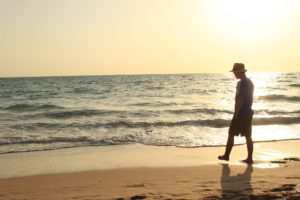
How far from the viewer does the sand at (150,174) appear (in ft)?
18.4

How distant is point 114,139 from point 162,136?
1424 millimetres

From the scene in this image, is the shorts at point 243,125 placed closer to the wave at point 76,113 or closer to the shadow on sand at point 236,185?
the shadow on sand at point 236,185

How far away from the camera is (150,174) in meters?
7.07

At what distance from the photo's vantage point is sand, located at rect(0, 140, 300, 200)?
5.61 m

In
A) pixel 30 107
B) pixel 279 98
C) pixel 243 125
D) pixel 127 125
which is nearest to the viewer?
pixel 243 125

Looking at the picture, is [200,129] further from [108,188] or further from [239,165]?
[108,188]

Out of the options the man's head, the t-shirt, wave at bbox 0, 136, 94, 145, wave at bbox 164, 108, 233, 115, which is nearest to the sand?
the t-shirt

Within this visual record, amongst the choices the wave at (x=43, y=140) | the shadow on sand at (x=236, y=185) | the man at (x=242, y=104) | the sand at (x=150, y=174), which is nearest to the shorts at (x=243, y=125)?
the man at (x=242, y=104)

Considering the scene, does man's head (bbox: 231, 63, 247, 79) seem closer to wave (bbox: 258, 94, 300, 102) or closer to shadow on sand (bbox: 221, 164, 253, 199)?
shadow on sand (bbox: 221, 164, 253, 199)

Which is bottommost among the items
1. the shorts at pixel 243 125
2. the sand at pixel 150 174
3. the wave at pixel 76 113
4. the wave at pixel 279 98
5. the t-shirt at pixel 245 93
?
the wave at pixel 76 113

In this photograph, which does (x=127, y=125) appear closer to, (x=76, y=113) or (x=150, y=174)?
(x=76, y=113)

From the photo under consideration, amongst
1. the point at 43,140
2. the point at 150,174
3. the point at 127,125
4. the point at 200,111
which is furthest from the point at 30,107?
the point at 150,174

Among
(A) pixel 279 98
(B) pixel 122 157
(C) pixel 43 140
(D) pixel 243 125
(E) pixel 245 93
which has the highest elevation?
(E) pixel 245 93

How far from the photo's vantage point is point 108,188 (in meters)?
6.01
